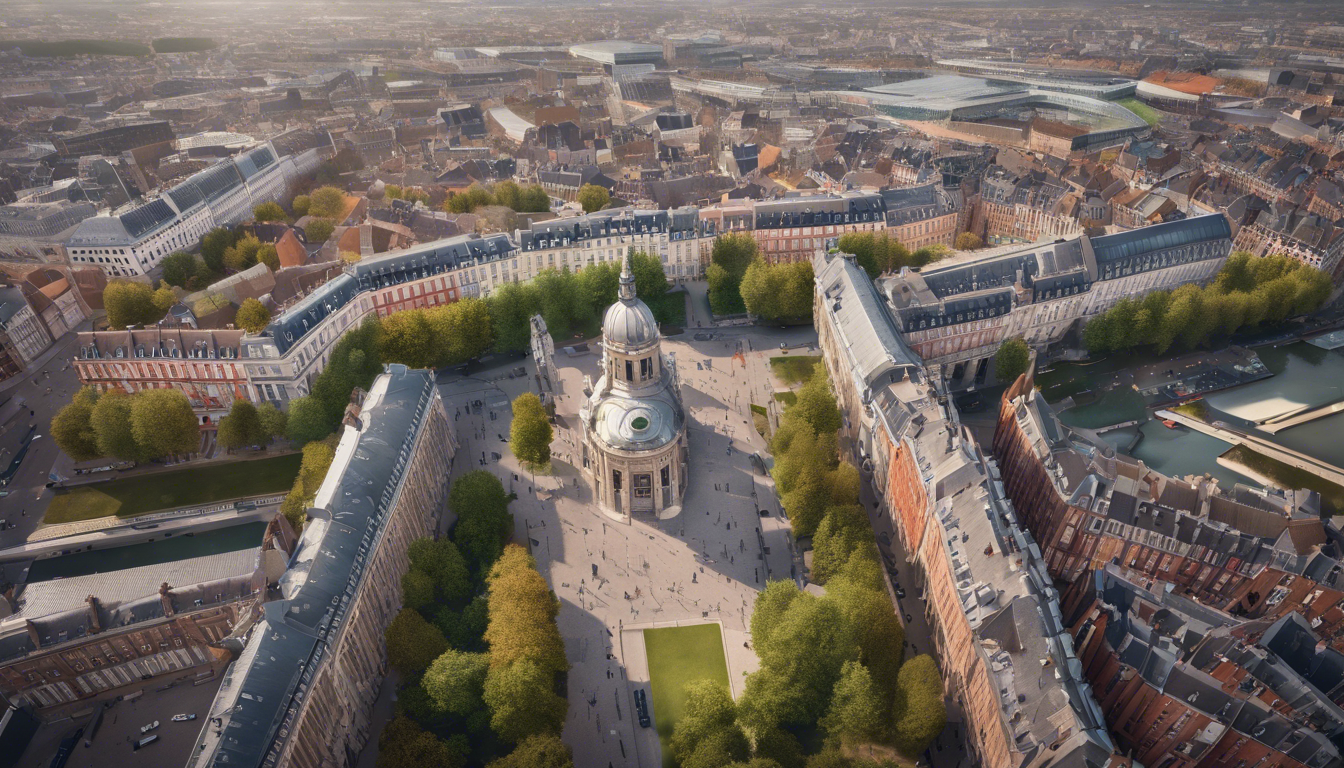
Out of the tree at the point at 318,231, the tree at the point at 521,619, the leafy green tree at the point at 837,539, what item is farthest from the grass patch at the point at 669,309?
the tree at the point at 318,231

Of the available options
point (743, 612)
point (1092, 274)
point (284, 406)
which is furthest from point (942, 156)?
point (284, 406)

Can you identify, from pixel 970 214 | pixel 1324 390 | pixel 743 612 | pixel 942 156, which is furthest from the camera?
pixel 942 156

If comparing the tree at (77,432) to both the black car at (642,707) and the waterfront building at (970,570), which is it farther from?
the waterfront building at (970,570)

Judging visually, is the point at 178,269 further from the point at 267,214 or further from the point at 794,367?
the point at 794,367

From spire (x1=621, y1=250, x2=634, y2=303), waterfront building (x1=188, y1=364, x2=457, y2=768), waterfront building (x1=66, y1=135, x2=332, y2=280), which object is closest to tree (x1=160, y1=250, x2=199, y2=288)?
waterfront building (x1=66, y1=135, x2=332, y2=280)

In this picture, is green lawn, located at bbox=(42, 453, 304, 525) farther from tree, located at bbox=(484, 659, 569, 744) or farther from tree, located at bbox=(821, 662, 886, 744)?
tree, located at bbox=(821, 662, 886, 744)

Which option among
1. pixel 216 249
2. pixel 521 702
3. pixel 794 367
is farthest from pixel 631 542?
pixel 216 249

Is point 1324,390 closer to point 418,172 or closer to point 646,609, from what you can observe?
point 646,609
